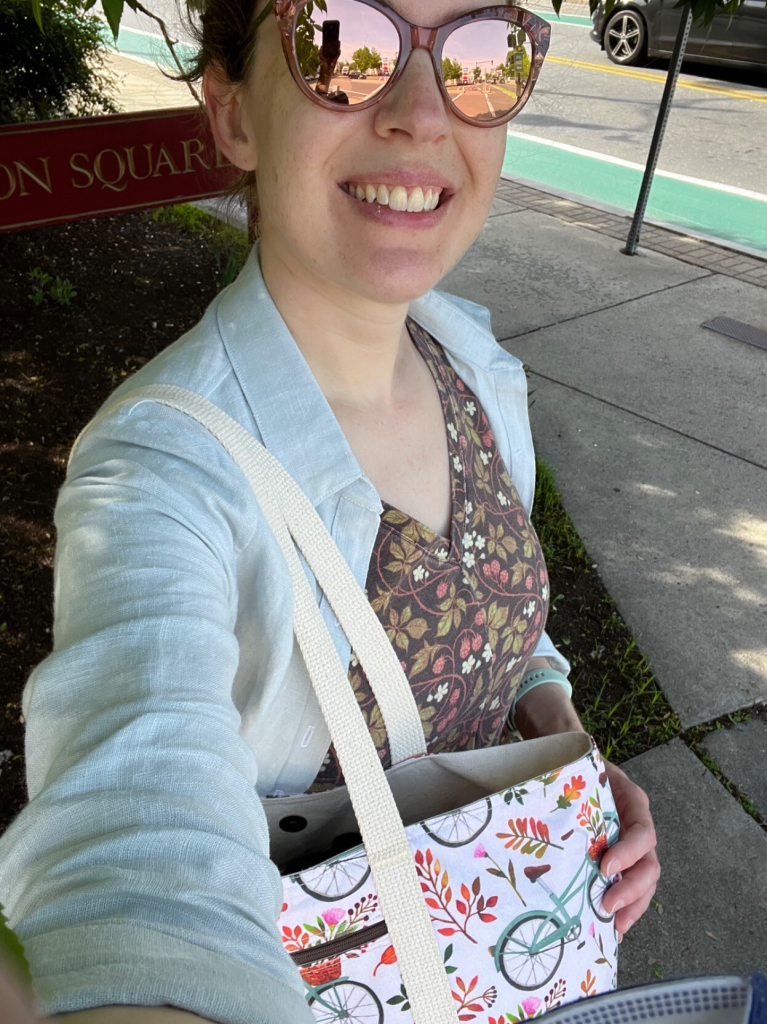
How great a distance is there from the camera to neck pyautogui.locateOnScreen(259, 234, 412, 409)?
1.41 metres

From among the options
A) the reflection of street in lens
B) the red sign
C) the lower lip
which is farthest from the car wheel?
the lower lip

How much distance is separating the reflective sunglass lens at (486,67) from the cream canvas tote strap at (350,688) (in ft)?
2.05

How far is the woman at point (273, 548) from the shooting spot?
675 mm

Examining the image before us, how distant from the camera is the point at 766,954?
2355mm

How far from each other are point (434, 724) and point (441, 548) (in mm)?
276

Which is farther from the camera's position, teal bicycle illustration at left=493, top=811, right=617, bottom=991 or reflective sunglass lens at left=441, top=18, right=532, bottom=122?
reflective sunglass lens at left=441, top=18, right=532, bottom=122

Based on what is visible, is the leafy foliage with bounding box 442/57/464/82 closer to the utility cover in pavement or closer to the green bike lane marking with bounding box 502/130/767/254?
the utility cover in pavement

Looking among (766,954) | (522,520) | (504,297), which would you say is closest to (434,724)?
(522,520)

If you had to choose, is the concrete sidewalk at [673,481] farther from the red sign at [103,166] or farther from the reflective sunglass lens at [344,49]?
the reflective sunglass lens at [344,49]

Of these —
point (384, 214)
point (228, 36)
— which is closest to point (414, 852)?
point (384, 214)

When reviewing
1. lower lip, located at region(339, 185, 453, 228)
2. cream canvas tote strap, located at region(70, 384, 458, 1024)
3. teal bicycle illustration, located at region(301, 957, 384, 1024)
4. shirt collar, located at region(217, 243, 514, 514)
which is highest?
lower lip, located at region(339, 185, 453, 228)

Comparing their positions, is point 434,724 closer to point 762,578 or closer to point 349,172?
point 349,172

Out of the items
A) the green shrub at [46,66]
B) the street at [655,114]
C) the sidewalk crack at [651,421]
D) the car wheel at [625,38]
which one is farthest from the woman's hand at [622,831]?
the car wheel at [625,38]

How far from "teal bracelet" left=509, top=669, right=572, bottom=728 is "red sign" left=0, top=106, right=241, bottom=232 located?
1.94m
